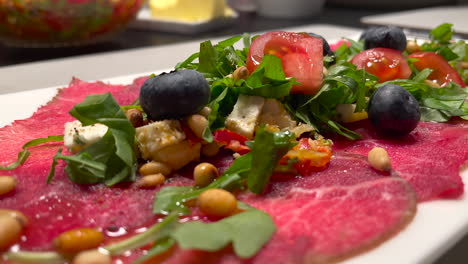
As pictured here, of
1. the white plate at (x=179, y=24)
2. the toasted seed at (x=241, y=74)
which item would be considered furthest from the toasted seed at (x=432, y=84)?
the white plate at (x=179, y=24)

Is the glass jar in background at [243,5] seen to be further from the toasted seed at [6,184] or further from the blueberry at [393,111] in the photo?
the toasted seed at [6,184]

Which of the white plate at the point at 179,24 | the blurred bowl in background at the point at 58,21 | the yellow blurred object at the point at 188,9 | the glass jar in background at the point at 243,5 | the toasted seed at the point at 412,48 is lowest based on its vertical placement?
the glass jar in background at the point at 243,5

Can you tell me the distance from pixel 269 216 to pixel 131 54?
2143mm

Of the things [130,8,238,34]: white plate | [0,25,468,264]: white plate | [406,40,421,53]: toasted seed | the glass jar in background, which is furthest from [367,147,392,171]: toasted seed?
the glass jar in background

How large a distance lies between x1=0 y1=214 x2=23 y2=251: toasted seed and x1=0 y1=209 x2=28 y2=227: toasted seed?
2 cm

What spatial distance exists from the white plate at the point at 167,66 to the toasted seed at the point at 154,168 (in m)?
0.57

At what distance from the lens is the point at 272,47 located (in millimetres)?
1695

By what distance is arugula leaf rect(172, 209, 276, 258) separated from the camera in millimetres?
1005

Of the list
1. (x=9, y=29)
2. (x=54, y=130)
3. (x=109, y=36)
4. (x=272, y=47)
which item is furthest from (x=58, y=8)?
(x=272, y=47)

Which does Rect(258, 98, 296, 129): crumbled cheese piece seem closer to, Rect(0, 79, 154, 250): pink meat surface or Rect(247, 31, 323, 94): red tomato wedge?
Rect(247, 31, 323, 94): red tomato wedge

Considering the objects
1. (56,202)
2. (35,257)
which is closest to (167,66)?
(56,202)

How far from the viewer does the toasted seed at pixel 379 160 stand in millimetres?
1364

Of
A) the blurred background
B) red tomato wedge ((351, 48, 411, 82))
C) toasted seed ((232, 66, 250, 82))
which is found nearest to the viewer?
toasted seed ((232, 66, 250, 82))

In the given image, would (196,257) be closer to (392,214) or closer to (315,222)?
(315,222)
